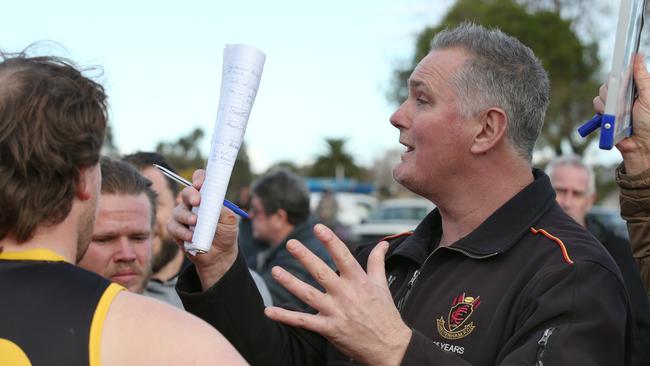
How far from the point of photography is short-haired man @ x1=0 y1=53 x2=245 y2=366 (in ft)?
5.12

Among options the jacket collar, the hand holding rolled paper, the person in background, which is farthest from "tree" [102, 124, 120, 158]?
the person in background

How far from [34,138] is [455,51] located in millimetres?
1594

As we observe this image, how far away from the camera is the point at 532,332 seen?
218 centimetres

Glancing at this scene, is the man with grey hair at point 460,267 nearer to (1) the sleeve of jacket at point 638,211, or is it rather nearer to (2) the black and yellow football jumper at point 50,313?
(1) the sleeve of jacket at point 638,211

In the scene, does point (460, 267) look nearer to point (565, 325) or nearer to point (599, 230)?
point (565, 325)

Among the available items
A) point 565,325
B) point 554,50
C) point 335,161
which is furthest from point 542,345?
point 335,161

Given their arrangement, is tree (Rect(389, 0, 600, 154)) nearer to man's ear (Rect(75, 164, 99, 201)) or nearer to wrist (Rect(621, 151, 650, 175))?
wrist (Rect(621, 151, 650, 175))

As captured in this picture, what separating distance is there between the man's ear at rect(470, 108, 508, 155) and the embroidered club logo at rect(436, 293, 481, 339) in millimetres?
557

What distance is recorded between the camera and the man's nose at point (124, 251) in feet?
11.2

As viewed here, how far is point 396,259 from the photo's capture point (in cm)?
280

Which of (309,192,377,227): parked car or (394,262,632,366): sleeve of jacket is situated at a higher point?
(394,262,632,366): sleeve of jacket

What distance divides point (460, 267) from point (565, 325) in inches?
18.0

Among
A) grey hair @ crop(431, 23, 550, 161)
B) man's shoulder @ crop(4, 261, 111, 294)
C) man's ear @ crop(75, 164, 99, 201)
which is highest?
grey hair @ crop(431, 23, 550, 161)

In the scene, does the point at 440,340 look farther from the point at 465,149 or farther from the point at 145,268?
the point at 145,268
